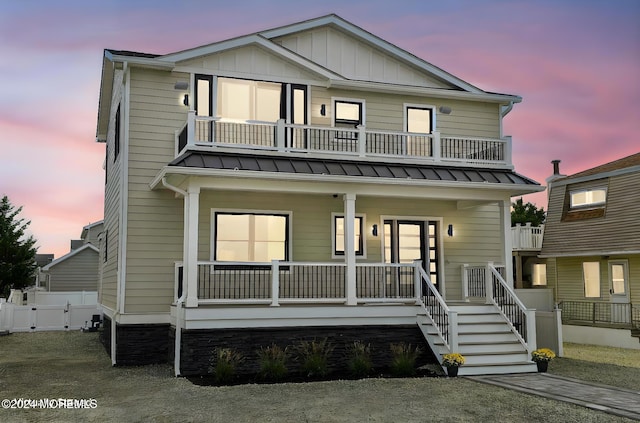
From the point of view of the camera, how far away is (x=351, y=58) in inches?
707

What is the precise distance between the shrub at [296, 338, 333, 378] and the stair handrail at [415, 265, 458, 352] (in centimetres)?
237

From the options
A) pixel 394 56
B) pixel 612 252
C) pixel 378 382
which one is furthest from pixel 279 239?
pixel 612 252

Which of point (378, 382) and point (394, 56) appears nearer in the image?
point (378, 382)

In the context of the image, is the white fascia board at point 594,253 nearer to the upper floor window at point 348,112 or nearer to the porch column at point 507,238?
the porch column at point 507,238

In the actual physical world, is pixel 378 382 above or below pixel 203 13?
below

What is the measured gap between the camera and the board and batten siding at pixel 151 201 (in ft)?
48.8

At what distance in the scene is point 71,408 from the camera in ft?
32.6

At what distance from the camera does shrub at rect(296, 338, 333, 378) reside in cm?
1273

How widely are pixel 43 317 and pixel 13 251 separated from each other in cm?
1173

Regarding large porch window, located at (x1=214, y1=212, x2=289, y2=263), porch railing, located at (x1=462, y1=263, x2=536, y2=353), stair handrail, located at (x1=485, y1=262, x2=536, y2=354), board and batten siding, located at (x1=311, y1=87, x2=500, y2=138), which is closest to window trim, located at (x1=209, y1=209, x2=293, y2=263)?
large porch window, located at (x1=214, y1=212, x2=289, y2=263)

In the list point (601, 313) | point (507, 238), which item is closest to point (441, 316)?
point (507, 238)

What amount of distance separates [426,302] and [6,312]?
17501 millimetres

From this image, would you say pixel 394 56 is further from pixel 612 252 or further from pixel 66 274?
pixel 66 274

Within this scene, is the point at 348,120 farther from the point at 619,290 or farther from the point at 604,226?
the point at 619,290
